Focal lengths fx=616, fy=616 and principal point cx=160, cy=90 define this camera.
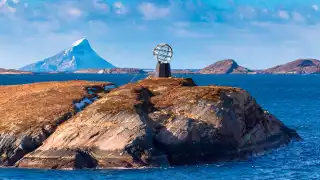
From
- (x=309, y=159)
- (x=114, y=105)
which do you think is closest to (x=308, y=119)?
(x=309, y=159)

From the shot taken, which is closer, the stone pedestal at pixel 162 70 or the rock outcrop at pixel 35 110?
the rock outcrop at pixel 35 110

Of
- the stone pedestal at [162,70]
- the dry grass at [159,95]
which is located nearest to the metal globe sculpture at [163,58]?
the stone pedestal at [162,70]

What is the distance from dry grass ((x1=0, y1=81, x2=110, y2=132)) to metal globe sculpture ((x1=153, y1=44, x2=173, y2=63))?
10.2 meters

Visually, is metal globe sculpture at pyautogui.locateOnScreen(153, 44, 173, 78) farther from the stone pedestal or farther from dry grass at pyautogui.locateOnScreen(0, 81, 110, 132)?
dry grass at pyautogui.locateOnScreen(0, 81, 110, 132)

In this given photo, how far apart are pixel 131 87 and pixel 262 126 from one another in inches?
671

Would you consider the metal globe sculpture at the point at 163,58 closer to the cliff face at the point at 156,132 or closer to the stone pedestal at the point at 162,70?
the stone pedestal at the point at 162,70

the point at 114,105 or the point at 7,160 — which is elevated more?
the point at 114,105

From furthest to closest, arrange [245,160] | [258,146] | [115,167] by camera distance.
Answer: [258,146], [245,160], [115,167]

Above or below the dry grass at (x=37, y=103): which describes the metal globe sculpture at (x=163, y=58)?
above

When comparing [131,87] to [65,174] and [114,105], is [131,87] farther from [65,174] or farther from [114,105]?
[65,174]

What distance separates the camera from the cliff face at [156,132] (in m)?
61.9

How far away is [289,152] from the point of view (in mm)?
72750

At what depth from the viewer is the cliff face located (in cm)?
6194

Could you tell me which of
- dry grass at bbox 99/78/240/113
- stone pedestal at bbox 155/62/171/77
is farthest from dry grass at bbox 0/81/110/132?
stone pedestal at bbox 155/62/171/77
